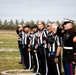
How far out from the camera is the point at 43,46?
12.4m

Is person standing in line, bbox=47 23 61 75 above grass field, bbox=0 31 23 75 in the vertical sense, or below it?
above

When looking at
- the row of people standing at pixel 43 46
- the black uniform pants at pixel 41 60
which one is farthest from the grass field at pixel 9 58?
the black uniform pants at pixel 41 60

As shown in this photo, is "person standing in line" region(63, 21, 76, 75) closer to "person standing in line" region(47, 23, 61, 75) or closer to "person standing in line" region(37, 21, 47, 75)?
"person standing in line" region(47, 23, 61, 75)

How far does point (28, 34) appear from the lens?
14.5m

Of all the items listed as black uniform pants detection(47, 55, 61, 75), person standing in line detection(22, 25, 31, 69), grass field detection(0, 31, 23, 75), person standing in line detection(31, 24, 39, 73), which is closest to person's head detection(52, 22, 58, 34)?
black uniform pants detection(47, 55, 61, 75)

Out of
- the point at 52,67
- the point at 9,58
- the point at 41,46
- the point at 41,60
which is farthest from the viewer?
the point at 9,58

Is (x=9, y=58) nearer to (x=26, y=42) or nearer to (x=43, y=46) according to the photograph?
(x=26, y=42)

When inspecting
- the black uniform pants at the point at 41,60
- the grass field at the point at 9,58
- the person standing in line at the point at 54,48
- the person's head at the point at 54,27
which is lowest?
the grass field at the point at 9,58

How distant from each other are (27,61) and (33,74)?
7.34 feet

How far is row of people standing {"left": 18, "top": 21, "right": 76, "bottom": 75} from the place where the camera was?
10572mm

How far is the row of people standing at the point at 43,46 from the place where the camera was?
34.7 ft

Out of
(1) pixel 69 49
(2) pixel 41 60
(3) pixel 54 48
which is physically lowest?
(2) pixel 41 60

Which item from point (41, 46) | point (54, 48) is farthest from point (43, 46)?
point (54, 48)

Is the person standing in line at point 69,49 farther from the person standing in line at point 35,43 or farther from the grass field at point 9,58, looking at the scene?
the grass field at point 9,58
